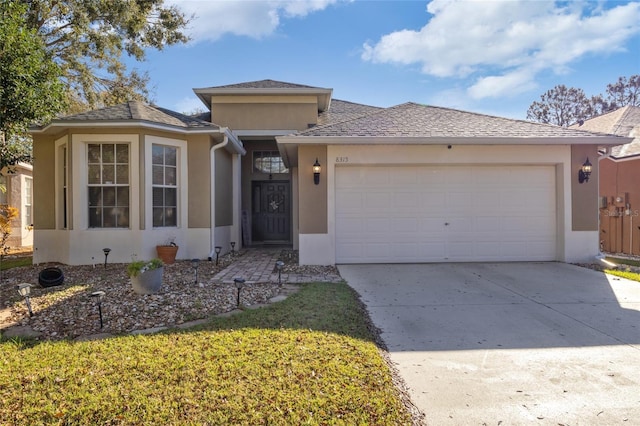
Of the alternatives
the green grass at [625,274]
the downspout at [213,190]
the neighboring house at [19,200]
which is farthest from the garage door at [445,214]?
the neighboring house at [19,200]

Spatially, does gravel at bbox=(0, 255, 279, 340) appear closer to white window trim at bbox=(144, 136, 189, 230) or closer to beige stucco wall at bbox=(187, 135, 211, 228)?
white window trim at bbox=(144, 136, 189, 230)

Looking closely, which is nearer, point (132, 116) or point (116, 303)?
point (116, 303)

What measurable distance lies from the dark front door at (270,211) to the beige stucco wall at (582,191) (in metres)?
8.63

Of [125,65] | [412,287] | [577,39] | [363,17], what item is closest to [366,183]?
[412,287]

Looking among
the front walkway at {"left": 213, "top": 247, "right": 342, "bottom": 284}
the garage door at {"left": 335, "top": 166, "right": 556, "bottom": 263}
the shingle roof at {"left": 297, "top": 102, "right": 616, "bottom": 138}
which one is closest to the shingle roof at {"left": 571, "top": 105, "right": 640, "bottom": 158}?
the shingle roof at {"left": 297, "top": 102, "right": 616, "bottom": 138}

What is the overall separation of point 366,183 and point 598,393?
19.6ft

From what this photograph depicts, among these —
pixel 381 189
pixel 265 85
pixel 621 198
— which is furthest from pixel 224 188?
pixel 621 198

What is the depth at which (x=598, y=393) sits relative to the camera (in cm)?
273

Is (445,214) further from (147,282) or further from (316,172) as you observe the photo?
(147,282)

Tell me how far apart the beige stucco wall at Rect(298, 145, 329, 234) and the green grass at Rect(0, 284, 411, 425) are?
412 cm

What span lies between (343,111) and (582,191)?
8.50 metres

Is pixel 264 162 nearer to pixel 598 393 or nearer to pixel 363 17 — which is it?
pixel 363 17

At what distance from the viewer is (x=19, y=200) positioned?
13234 millimetres

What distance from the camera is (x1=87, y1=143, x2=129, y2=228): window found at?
838 centimetres
